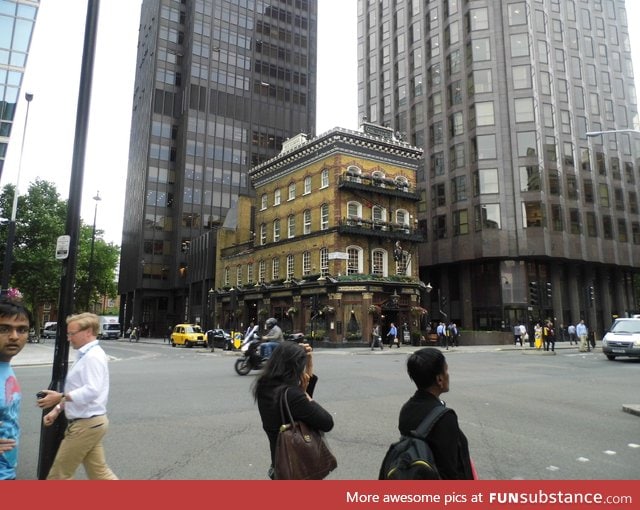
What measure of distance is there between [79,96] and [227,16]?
247 ft

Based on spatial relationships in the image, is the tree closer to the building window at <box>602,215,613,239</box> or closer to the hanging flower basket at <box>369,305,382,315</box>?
the hanging flower basket at <box>369,305,382,315</box>

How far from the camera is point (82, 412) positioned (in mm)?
4043

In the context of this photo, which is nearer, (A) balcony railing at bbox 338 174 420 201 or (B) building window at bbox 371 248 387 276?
(A) balcony railing at bbox 338 174 420 201

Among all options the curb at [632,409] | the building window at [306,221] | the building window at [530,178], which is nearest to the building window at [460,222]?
the building window at [530,178]

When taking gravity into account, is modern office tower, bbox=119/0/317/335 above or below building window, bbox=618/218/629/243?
above

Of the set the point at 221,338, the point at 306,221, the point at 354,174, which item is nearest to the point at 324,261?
the point at 306,221

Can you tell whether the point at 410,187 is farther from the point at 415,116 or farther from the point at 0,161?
the point at 0,161

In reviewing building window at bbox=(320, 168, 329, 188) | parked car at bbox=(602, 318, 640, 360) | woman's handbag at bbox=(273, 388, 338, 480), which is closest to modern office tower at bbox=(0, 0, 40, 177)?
building window at bbox=(320, 168, 329, 188)

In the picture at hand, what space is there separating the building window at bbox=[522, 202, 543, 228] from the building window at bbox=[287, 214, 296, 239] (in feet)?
73.8

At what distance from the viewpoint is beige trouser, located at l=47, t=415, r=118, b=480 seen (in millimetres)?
3959

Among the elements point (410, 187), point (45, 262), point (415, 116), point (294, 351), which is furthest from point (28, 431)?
point (415, 116)

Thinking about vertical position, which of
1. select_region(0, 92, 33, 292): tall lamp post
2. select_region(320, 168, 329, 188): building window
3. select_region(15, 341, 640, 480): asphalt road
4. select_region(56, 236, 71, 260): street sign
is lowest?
select_region(15, 341, 640, 480): asphalt road
